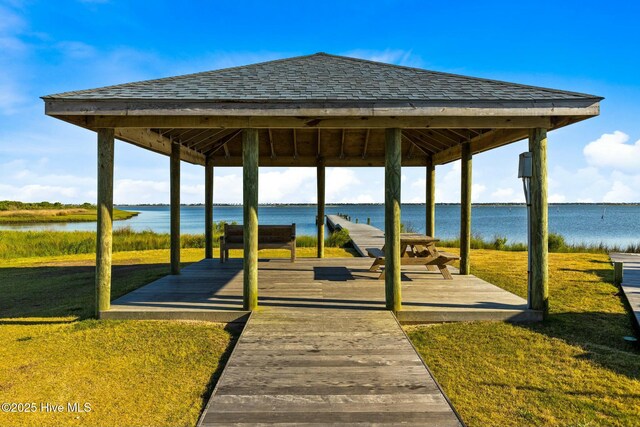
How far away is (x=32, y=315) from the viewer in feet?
19.5

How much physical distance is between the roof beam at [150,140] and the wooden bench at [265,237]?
192 centimetres

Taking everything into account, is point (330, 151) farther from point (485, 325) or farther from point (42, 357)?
point (42, 357)

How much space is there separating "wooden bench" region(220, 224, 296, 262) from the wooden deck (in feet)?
2.24

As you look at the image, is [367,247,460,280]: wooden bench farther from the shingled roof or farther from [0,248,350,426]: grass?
[0,248,350,426]: grass

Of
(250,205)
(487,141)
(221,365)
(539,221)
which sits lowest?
(221,365)

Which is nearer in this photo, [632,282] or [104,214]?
[104,214]

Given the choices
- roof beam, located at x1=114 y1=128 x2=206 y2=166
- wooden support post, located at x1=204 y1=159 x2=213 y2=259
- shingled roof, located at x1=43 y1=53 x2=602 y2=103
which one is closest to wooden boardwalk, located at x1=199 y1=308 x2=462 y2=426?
shingled roof, located at x1=43 y1=53 x2=602 y2=103

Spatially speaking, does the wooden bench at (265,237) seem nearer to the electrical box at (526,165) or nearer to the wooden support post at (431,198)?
the wooden support post at (431,198)

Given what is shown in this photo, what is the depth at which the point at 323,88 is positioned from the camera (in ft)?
18.1

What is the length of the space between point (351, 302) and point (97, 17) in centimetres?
820

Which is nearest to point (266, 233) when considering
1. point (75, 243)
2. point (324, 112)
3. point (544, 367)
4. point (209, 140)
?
point (209, 140)

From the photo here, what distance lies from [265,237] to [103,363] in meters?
5.65

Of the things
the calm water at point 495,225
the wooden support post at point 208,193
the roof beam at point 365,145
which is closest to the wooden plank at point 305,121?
the roof beam at point 365,145

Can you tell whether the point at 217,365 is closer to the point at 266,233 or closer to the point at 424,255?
A: the point at 424,255
